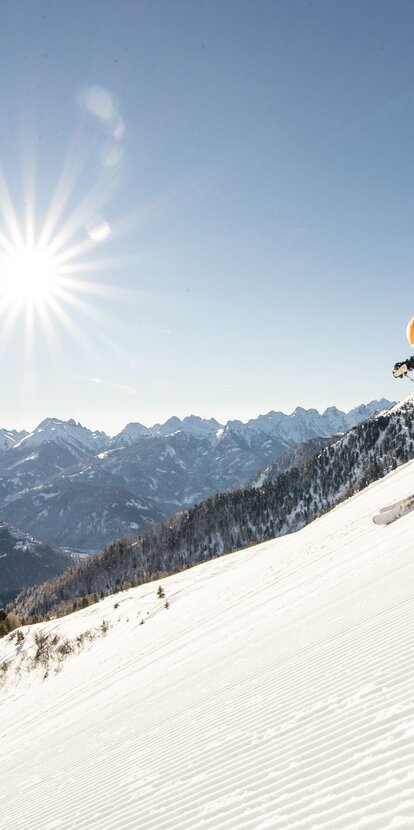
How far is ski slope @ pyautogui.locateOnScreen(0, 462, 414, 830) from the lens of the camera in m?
4.12

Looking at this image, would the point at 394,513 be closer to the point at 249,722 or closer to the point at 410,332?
the point at 410,332

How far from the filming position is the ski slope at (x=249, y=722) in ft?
13.5

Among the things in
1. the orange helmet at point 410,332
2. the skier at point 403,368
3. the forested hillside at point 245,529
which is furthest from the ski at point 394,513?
the forested hillside at point 245,529

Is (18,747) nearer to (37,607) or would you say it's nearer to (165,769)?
(165,769)

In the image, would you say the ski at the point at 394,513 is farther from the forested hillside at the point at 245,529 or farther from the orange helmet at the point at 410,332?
the forested hillside at the point at 245,529

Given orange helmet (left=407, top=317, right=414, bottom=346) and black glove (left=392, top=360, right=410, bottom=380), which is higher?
orange helmet (left=407, top=317, right=414, bottom=346)

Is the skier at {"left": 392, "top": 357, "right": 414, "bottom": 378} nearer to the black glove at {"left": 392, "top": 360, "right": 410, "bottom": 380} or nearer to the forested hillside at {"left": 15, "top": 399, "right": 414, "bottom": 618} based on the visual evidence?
the black glove at {"left": 392, "top": 360, "right": 410, "bottom": 380}

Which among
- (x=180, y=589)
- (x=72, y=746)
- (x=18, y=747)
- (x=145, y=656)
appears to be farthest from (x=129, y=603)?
(x=72, y=746)

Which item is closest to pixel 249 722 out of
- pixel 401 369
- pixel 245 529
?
pixel 401 369

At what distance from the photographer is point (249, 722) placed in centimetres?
654

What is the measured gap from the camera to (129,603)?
3181cm

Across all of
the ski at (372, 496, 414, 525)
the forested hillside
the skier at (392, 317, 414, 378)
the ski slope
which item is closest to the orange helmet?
the skier at (392, 317, 414, 378)

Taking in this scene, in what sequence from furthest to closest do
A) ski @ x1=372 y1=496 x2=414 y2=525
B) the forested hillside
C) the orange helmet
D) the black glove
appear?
1. the forested hillside
2. ski @ x1=372 y1=496 x2=414 y2=525
3. the orange helmet
4. the black glove

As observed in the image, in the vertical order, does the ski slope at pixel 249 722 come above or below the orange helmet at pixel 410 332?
below
